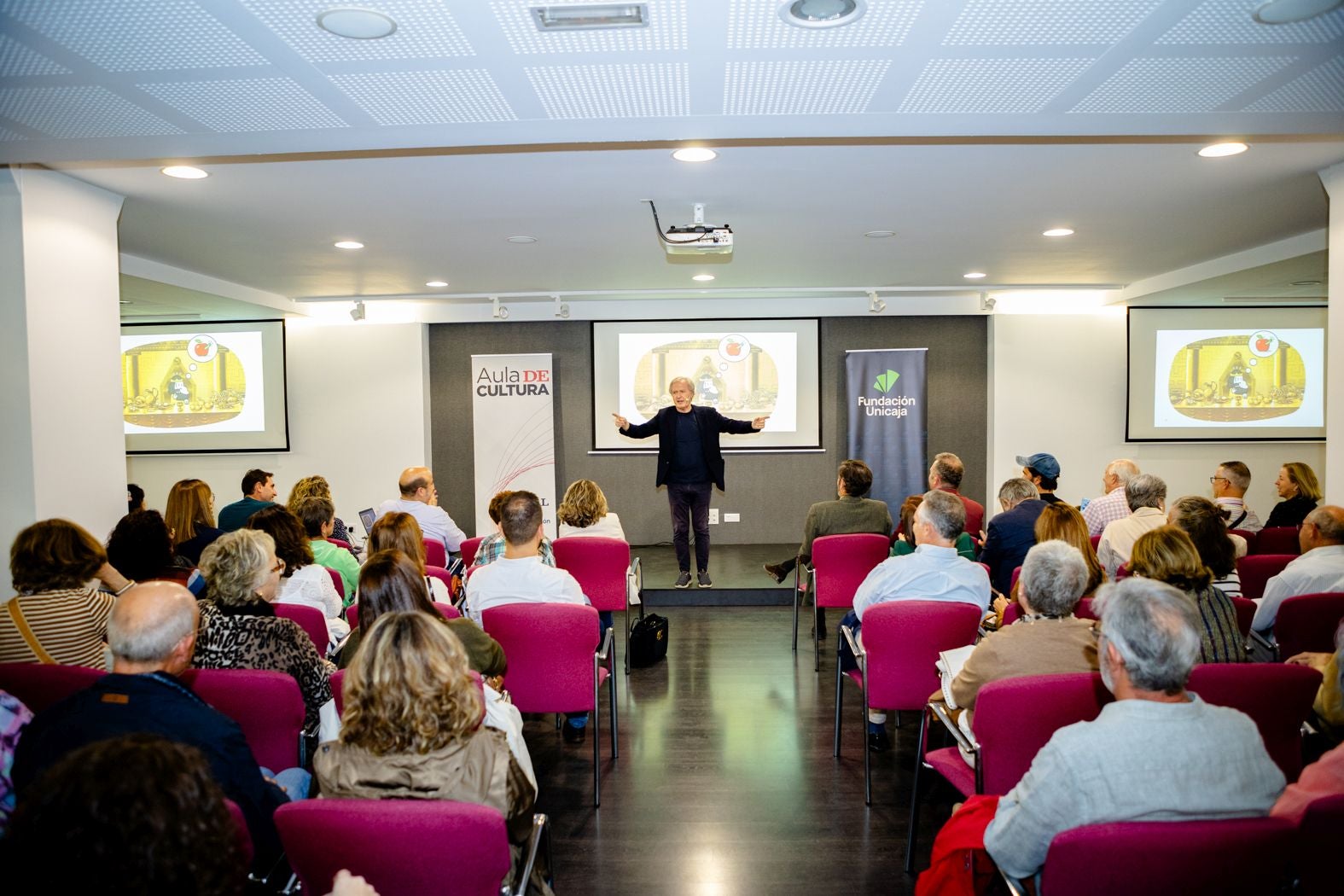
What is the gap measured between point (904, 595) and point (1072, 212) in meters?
3.43

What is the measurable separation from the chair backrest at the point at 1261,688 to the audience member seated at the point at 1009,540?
1.91 metres

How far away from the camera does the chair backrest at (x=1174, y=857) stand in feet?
5.12

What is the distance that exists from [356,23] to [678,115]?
1.25 m

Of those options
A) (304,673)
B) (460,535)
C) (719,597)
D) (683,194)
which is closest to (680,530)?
(719,597)

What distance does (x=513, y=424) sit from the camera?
962 cm

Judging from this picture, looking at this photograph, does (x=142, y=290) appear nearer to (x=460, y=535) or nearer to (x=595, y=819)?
(x=460, y=535)

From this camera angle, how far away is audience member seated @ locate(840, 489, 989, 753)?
11.9ft

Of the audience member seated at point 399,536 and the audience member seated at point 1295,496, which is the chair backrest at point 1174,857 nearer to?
the audience member seated at point 399,536

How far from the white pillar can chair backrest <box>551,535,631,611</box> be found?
255cm

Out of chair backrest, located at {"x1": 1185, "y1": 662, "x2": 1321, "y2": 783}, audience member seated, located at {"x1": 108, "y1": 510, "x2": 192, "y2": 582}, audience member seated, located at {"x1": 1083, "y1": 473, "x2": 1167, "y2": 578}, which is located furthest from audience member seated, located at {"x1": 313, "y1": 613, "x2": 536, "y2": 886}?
audience member seated, located at {"x1": 1083, "y1": 473, "x2": 1167, "y2": 578}

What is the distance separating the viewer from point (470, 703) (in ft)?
6.22

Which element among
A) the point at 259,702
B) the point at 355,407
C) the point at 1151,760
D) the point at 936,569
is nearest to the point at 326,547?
the point at 259,702

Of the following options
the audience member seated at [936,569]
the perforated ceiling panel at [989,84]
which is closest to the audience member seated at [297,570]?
the audience member seated at [936,569]

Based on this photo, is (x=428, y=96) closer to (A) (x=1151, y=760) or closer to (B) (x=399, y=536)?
(B) (x=399, y=536)
